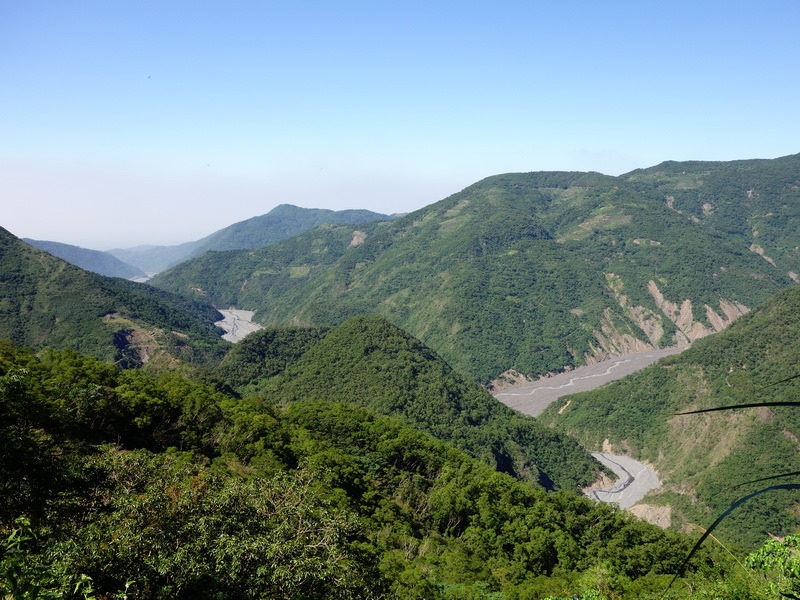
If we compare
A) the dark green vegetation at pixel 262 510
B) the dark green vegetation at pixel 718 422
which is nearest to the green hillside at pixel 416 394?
the dark green vegetation at pixel 718 422

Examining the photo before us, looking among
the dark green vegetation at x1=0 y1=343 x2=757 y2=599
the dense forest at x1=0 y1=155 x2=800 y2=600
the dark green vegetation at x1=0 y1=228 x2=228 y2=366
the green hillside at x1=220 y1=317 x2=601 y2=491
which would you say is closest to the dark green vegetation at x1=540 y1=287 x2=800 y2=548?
the dense forest at x1=0 y1=155 x2=800 y2=600

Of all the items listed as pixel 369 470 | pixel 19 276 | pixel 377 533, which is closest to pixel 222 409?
pixel 369 470

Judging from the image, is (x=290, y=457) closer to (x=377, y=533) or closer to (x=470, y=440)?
(x=377, y=533)

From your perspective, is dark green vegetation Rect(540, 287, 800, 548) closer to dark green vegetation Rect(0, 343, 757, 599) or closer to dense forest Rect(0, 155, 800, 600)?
dense forest Rect(0, 155, 800, 600)

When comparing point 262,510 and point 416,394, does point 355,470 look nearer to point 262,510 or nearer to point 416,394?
point 262,510

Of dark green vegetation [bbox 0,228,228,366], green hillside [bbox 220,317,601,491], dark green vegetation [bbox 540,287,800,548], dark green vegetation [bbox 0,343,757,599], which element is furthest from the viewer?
dark green vegetation [bbox 0,228,228,366]
